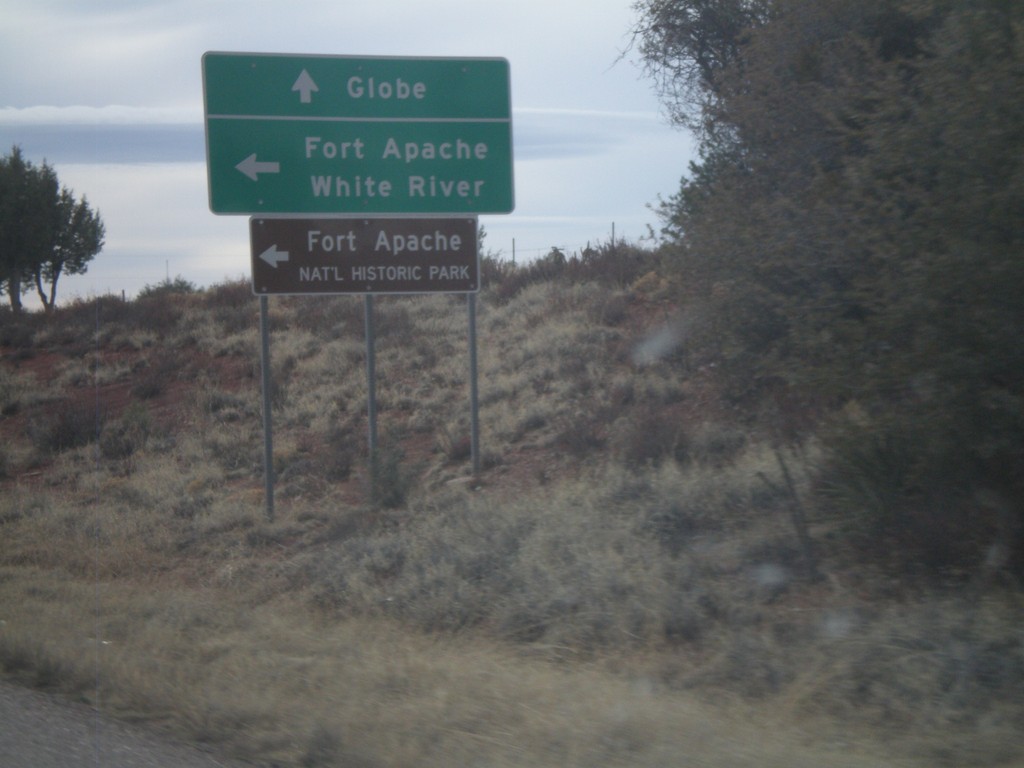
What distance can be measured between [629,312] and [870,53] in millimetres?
10801

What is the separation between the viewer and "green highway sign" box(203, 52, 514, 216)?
41.7ft

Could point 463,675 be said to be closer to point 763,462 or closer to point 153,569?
point 763,462

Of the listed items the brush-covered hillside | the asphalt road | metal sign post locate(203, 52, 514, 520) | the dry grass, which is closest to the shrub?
the brush-covered hillside

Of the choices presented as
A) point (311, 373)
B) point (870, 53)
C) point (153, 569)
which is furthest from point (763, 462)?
point (311, 373)

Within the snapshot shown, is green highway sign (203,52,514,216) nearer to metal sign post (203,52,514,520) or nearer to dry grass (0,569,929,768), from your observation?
metal sign post (203,52,514,520)

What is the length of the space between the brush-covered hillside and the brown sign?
84.3 inches

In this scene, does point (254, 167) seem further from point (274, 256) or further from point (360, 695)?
point (360, 695)

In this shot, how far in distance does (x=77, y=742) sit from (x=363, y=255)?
26.5ft

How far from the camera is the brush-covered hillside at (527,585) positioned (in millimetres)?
5945

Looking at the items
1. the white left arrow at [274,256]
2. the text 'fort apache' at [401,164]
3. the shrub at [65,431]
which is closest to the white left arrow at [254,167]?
the text 'fort apache' at [401,164]

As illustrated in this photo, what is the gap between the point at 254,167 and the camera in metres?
12.8

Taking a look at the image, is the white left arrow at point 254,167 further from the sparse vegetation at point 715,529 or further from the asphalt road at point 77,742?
the asphalt road at point 77,742

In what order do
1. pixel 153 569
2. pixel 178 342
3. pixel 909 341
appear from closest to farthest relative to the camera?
pixel 909 341 < pixel 153 569 < pixel 178 342

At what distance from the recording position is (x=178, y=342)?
27.3m
